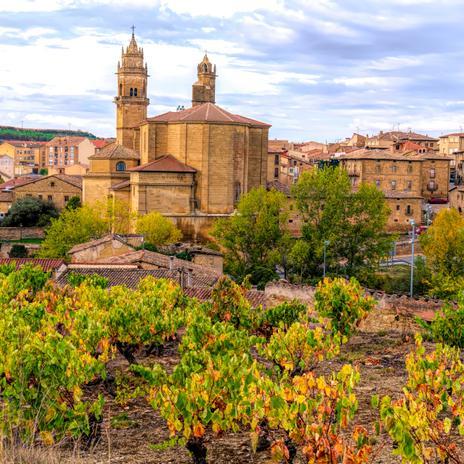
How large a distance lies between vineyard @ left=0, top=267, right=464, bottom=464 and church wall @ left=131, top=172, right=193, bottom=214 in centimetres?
3505

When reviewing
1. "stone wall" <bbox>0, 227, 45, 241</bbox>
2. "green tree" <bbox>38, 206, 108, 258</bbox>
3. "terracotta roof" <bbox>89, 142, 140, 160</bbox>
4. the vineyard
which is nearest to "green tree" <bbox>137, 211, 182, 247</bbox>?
"green tree" <bbox>38, 206, 108, 258</bbox>

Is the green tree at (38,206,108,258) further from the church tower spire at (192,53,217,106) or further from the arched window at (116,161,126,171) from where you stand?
the church tower spire at (192,53,217,106)

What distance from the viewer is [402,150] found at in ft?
279

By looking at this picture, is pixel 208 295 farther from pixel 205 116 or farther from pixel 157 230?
pixel 205 116

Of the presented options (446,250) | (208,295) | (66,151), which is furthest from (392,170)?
(66,151)

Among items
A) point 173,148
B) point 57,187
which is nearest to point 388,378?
point 173,148

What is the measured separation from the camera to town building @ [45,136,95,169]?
132875 mm

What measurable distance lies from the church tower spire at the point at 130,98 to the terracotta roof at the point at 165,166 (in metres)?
9.62

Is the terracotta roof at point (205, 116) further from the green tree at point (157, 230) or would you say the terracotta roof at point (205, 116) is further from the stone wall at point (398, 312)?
the stone wall at point (398, 312)

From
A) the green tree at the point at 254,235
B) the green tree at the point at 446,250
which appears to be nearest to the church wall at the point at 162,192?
the green tree at the point at 254,235

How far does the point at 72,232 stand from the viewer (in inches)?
1802

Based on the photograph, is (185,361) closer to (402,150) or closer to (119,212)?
(119,212)

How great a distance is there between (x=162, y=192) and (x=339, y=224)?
14555 mm

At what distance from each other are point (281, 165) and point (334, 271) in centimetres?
4433
